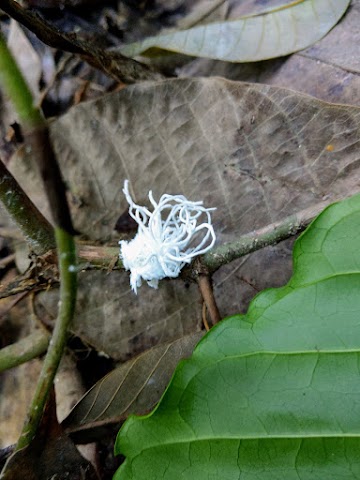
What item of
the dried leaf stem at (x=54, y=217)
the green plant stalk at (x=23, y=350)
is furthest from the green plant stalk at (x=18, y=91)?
the green plant stalk at (x=23, y=350)

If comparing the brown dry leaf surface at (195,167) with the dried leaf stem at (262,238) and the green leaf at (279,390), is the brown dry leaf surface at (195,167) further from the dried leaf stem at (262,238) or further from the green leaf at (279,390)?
the green leaf at (279,390)

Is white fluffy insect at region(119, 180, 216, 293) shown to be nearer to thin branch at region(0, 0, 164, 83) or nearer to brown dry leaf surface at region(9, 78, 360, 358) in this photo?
brown dry leaf surface at region(9, 78, 360, 358)

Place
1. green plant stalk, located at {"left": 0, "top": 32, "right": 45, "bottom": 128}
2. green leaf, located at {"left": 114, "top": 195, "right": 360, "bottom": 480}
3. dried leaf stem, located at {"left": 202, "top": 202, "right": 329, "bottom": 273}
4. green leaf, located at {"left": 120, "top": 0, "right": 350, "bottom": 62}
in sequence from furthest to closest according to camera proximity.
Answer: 1. green leaf, located at {"left": 120, "top": 0, "right": 350, "bottom": 62}
2. dried leaf stem, located at {"left": 202, "top": 202, "right": 329, "bottom": 273}
3. green leaf, located at {"left": 114, "top": 195, "right": 360, "bottom": 480}
4. green plant stalk, located at {"left": 0, "top": 32, "right": 45, "bottom": 128}

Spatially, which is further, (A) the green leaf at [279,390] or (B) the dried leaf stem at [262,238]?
(B) the dried leaf stem at [262,238]

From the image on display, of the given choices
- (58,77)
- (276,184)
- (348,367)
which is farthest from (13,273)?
(348,367)

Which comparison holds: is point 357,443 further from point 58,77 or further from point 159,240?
point 58,77

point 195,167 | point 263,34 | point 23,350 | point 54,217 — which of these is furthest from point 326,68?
point 23,350

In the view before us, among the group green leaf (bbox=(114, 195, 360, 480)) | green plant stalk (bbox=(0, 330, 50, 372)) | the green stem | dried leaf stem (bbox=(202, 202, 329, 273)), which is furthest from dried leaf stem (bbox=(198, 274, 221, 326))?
green plant stalk (bbox=(0, 330, 50, 372))
